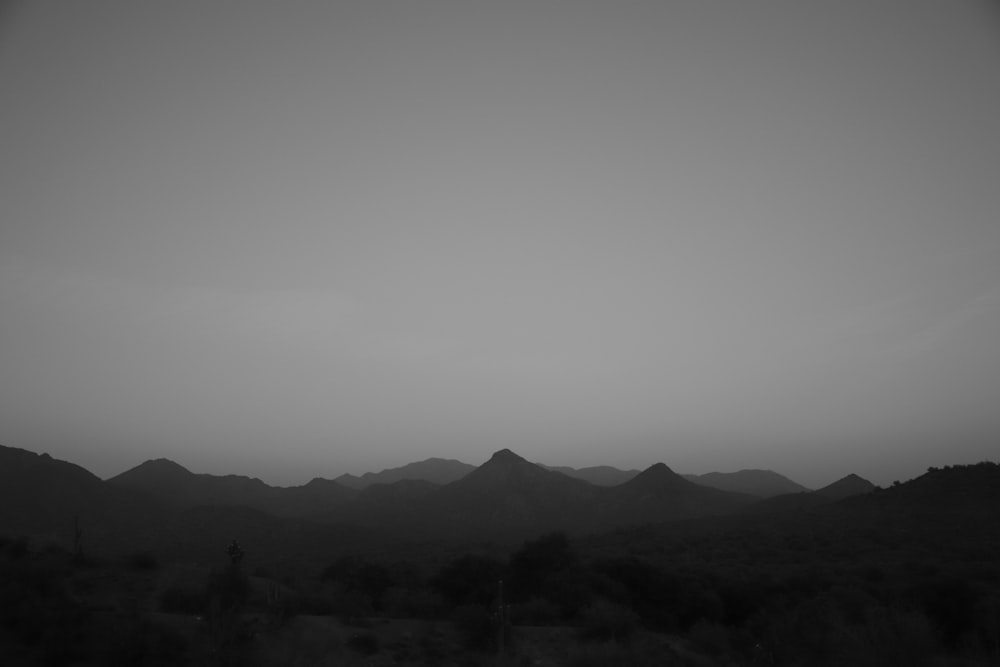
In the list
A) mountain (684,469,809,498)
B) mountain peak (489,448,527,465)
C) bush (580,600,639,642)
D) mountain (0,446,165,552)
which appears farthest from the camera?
mountain (684,469,809,498)

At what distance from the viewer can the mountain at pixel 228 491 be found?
349 ft

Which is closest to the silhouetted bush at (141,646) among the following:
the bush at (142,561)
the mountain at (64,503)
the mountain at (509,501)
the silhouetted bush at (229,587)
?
the silhouetted bush at (229,587)

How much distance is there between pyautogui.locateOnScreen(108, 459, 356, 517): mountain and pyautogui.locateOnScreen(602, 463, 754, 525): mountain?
5531 cm

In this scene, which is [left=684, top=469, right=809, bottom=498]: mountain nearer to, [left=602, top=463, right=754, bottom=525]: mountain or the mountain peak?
[left=602, top=463, right=754, bottom=525]: mountain

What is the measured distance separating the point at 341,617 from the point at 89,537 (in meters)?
52.9

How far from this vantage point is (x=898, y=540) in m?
40.7

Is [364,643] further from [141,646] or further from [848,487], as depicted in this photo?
[848,487]

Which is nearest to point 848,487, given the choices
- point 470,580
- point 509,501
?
point 509,501

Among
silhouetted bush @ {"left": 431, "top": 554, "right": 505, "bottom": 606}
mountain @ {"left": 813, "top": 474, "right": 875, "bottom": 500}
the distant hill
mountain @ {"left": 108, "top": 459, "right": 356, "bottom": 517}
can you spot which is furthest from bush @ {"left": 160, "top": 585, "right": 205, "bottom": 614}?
mountain @ {"left": 813, "top": 474, "right": 875, "bottom": 500}

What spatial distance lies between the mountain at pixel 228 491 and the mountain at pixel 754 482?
353 ft

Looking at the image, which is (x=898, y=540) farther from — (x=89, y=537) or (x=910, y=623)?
(x=89, y=537)

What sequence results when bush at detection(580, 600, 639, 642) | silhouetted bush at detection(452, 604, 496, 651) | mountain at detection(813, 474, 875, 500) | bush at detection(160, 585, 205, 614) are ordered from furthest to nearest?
mountain at detection(813, 474, 875, 500) < bush at detection(160, 585, 205, 614) < bush at detection(580, 600, 639, 642) < silhouetted bush at detection(452, 604, 496, 651)

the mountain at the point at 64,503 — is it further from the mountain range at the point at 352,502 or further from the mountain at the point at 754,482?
the mountain at the point at 754,482

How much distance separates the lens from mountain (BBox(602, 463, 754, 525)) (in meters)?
92.3
